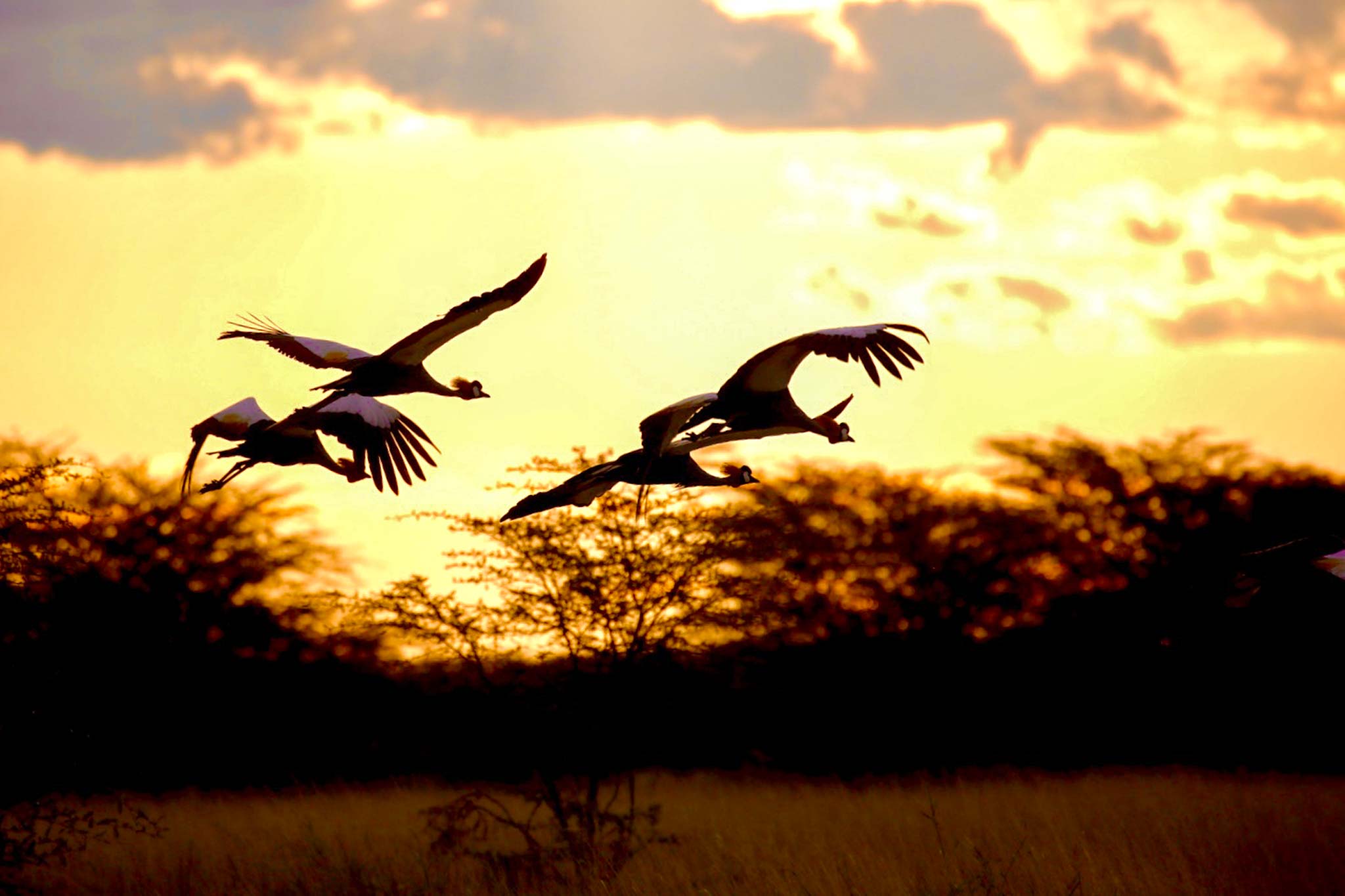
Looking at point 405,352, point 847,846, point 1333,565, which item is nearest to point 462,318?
point 405,352

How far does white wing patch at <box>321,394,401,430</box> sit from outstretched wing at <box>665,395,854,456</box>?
1443 millimetres

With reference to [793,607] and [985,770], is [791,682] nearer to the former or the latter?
[793,607]

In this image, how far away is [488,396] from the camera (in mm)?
7473

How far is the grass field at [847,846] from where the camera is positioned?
41.1 feet

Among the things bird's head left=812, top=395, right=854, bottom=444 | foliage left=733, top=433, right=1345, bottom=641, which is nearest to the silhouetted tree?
foliage left=733, top=433, right=1345, bottom=641

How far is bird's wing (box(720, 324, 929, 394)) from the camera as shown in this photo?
20.7 feet

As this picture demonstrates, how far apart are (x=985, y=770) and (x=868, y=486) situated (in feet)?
18.1

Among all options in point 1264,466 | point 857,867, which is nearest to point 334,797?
point 857,867

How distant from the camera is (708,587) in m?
16.4

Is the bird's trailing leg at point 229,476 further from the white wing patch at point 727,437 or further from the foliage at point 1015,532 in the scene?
the foliage at point 1015,532

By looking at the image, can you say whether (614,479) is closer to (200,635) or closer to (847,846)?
(847,846)

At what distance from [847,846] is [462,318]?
890 centimetres

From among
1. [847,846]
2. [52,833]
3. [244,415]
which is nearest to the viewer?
[244,415]

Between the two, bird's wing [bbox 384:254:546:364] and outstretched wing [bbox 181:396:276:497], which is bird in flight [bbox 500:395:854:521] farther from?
outstretched wing [bbox 181:396:276:497]
